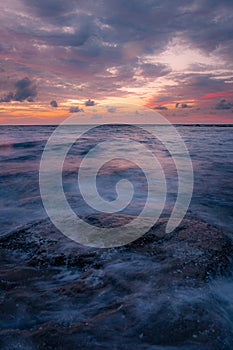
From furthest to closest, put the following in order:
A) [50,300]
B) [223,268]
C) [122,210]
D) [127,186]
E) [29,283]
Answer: [127,186] → [122,210] → [223,268] → [29,283] → [50,300]

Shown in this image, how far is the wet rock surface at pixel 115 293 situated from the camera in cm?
190

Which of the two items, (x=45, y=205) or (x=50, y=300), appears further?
(x=45, y=205)

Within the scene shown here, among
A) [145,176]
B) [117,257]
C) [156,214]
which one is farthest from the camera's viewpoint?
[145,176]

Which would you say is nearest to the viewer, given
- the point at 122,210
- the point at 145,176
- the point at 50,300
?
the point at 50,300

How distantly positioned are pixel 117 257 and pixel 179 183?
17.3 ft

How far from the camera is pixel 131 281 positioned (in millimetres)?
2617

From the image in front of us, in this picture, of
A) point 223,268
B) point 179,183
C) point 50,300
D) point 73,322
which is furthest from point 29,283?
point 179,183

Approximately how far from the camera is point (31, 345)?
1.82 m

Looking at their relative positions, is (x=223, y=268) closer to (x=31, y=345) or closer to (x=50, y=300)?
(x=50, y=300)

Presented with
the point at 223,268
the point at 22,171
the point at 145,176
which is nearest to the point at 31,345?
the point at 223,268

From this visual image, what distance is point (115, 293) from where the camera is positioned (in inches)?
95.7

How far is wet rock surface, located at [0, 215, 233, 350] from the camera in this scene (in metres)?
1.90

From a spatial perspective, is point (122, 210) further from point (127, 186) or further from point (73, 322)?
point (73, 322)

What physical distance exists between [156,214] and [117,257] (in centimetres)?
185
